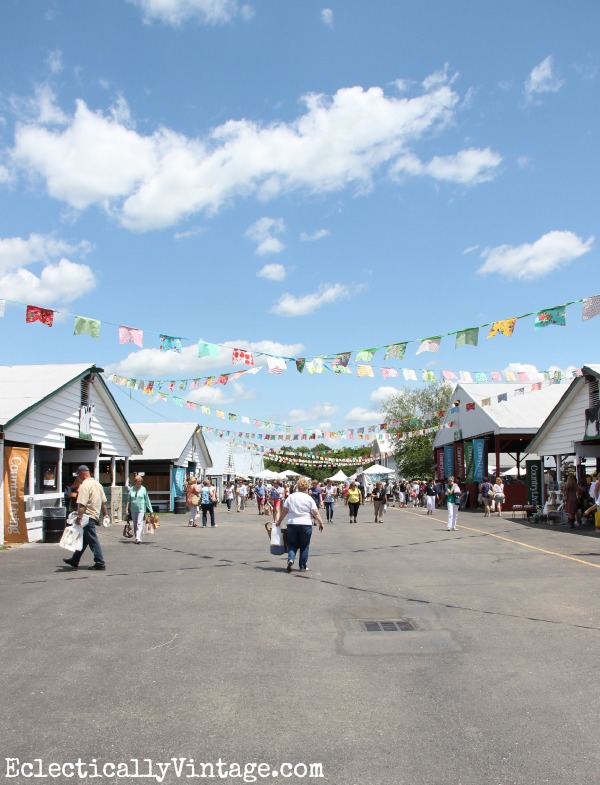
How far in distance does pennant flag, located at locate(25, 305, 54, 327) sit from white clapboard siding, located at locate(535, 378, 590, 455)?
54.8 ft

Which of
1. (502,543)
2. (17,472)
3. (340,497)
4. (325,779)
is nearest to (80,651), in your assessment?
(325,779)

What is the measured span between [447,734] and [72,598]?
6.05 m

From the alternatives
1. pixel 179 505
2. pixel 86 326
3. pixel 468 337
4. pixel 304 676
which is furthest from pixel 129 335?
pixel 179 505

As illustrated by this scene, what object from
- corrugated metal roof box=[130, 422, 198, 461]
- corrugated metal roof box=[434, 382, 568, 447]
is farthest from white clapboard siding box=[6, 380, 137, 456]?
corrugated metal roof box=[434, 382, 568, 447]

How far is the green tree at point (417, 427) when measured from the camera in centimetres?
6800

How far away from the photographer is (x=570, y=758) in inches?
161

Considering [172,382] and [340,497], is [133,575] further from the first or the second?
[340,497]

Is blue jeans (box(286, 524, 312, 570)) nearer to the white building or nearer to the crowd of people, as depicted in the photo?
Result: the crowd of people

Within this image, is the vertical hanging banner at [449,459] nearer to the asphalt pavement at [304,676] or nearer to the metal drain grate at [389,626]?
the asphalt pavement at [304,676]

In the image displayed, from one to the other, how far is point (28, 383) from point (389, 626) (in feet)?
50.5

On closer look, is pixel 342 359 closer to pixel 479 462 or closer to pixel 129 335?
pixel 129 335

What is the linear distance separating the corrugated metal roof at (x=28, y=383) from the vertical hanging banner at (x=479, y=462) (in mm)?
19529

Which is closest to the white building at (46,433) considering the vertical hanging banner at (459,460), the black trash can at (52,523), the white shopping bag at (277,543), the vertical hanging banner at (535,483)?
the black trash can at (52,523)

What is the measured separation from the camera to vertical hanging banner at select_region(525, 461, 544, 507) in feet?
93.5
